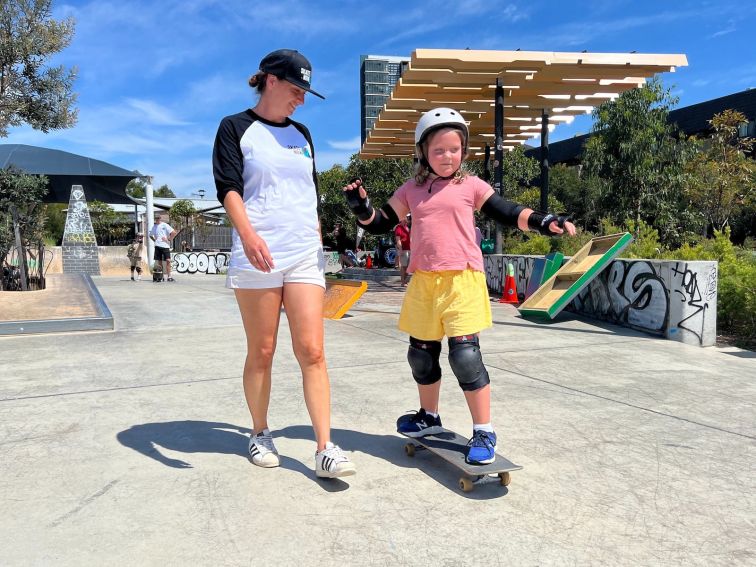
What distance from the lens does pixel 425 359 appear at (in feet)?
9.40

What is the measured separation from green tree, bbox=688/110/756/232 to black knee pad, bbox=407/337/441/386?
2745cm

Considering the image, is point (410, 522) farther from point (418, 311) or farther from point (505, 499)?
point (418, 311)

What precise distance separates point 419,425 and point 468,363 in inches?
21.4

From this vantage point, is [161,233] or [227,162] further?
[161,233]

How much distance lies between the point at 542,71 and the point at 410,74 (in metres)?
2.52

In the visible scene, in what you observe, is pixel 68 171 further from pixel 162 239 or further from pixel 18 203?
pixel 18 203

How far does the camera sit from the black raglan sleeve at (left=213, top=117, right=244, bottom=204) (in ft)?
8.47

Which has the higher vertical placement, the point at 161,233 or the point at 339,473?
the point at 161,233

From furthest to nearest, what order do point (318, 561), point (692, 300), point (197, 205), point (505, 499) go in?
point (197, 205)
point (692, 300)
point (505, 499)
point (318, 561)

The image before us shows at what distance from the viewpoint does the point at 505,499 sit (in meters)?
2.49

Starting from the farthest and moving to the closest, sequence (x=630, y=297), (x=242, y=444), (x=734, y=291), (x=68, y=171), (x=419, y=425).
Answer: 1. (x=68, y=171)
2. (x=630, y=297)
3. (x=734, y=291)
4. (x=242, y=444)
5. (x=419, y=425)

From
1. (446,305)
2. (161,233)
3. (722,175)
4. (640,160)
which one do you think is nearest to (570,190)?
(722,175)

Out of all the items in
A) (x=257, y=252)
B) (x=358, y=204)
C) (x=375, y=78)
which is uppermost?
(x=375, y=78)

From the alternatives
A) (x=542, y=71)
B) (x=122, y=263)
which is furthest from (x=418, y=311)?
(x=122, y=263)
